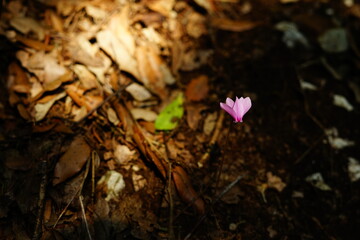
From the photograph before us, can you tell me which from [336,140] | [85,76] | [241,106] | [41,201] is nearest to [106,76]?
[85,76]

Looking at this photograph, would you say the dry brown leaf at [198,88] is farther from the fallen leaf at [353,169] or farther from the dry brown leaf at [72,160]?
the fallen leaf at [353,169]

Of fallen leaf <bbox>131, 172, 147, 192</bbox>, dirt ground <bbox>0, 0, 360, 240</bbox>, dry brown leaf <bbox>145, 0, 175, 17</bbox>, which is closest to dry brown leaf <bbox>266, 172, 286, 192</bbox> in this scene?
dirt ground <bbox>0, 0, 360, 240</bbox>

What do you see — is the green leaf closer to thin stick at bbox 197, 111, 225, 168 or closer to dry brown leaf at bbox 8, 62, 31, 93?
thin stick at bbox 197, 111, 225, 168

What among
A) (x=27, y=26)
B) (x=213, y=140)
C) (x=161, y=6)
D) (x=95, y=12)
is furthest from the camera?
(x=161, y=6)

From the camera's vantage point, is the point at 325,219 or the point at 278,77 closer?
the point at 325,219

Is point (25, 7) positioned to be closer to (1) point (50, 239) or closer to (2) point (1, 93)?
(2) point (1, 93)

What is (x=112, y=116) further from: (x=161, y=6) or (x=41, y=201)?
(x=161, y=6)

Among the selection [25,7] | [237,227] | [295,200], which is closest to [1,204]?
[237,227]
